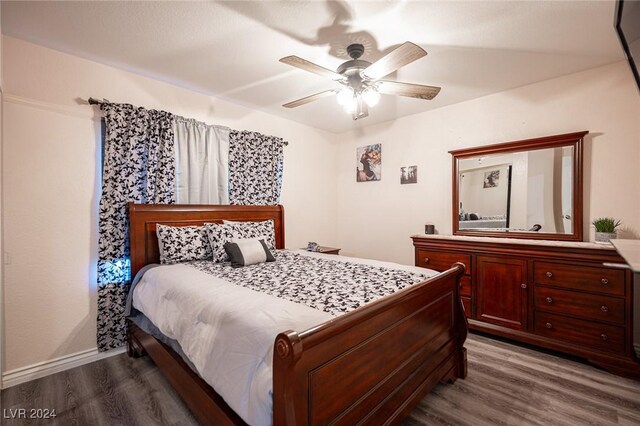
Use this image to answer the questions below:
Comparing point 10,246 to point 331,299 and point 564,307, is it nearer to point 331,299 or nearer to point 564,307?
point 331,299

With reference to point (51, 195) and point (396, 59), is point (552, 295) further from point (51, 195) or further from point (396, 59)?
point (51, 195)

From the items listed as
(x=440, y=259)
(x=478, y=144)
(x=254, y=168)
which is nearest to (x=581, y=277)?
(x=440, y=259)

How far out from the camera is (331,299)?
161 cm

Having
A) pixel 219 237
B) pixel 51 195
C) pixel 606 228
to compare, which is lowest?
pixel 219 237

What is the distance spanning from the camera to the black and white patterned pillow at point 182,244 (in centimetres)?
261

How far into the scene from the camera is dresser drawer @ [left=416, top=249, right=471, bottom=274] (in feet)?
10.0

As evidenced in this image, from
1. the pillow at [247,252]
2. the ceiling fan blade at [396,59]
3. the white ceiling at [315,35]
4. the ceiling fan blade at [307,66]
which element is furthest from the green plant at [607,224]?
the pillow at [247,252]

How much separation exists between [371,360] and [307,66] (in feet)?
5.89

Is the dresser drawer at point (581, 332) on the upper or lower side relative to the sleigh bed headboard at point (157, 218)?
lower

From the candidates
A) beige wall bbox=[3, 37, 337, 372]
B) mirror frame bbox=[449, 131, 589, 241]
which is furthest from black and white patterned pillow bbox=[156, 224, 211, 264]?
mirror frame bbox=[449, 131, 589, 241]

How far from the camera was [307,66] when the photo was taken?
189cm

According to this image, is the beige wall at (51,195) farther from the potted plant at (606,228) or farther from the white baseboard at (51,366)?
the potted plant at (606,228)

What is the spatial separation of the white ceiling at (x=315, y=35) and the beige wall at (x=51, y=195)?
202 mm

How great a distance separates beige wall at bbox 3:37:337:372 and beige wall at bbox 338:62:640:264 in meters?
3.16
